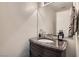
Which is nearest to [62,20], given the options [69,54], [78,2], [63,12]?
[63,12]

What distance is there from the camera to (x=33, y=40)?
161 cm

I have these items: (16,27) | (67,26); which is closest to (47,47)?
(67,26)

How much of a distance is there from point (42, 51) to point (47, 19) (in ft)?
1.27

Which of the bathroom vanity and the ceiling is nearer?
the bathroom vanity

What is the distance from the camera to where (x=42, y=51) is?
1.58 m

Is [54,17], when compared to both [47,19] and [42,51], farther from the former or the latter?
[42,51]

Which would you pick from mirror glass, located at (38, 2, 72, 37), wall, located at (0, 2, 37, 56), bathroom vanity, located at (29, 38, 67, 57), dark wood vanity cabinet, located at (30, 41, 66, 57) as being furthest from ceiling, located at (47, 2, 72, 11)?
dark wood vanity cabinet, located at (30, 41, 66, 57)

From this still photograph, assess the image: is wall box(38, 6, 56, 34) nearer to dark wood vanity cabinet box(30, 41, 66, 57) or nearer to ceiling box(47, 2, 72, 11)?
ceiling box(47, 2, 72, 11)

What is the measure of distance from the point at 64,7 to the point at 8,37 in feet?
2.48

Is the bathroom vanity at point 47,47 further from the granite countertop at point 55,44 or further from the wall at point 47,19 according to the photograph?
the wall at point 47,19

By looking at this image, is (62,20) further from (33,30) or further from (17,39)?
(17,39)

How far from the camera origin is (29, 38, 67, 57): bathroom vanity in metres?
1.49

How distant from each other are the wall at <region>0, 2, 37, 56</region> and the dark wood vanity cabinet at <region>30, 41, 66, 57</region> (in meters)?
0.07

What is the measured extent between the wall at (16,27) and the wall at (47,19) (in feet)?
0.23
